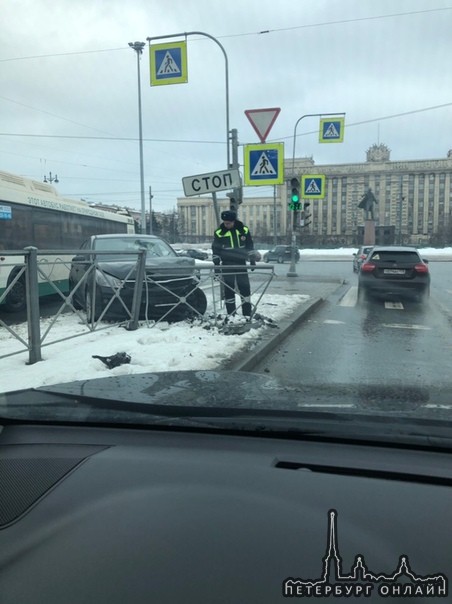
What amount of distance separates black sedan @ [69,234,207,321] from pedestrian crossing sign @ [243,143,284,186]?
390 centimetres

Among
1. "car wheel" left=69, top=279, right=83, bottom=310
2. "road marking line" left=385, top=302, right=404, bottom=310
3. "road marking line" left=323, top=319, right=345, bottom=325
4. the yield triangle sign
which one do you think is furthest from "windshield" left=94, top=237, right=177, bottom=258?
"road marking line" left=385, top=302, right=404, bottom=310

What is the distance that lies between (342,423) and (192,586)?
0.87 meters

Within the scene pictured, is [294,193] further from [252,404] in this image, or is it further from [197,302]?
[252,404]

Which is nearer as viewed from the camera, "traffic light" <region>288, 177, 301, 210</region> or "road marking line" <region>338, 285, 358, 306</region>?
"road marking line" <region>338, 285, 358, 306</region>

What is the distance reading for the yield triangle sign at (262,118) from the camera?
11.3 m

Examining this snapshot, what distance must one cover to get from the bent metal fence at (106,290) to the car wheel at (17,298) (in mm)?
14

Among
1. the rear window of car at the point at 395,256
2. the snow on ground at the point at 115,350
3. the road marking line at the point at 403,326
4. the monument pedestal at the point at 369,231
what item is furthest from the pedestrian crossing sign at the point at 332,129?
the monument pedestal at the point at 369,231

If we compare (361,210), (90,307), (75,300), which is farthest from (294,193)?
(361,210)

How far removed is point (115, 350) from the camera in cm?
599

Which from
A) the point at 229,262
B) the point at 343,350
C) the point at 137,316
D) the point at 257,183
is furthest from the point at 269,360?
the point at 257,183

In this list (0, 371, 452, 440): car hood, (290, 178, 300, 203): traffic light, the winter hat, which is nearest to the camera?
(0, 371, 452, 440): car hood

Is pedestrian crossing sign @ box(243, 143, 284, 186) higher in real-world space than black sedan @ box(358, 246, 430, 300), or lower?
higher

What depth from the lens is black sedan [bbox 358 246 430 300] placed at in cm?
1330

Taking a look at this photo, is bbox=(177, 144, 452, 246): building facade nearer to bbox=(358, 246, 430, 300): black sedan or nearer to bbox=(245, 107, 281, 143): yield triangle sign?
bbox=(358, 246, 430, 300): black sedan
